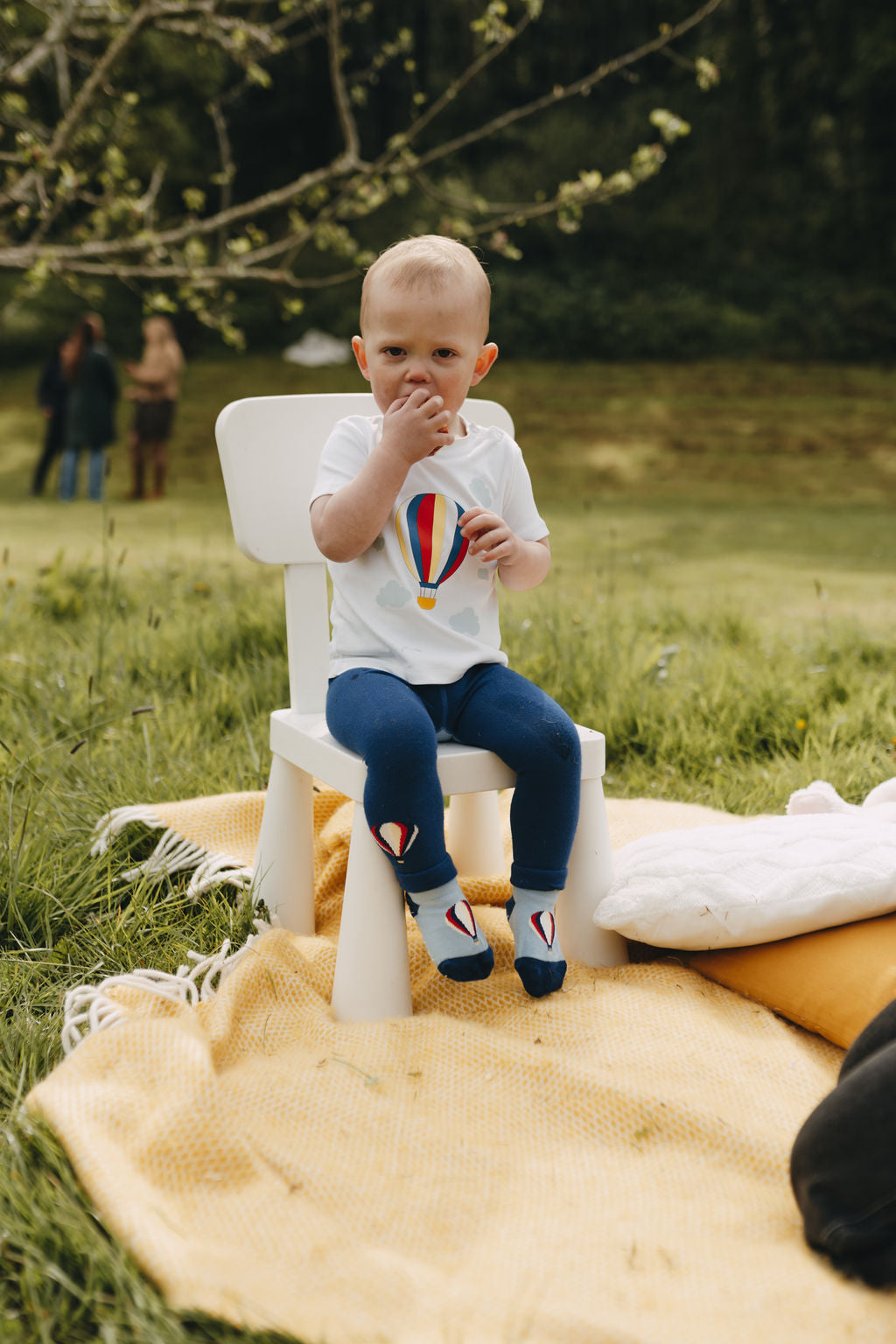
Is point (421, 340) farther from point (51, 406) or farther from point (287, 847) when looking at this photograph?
point (51, 406)

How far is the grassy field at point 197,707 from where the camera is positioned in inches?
50.0

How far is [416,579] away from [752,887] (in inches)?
27.8

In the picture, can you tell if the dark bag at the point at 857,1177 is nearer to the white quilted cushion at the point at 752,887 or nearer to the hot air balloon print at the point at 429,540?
the white quilted cushion at the point at 752,887

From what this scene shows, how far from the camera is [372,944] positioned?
1649 millimetres

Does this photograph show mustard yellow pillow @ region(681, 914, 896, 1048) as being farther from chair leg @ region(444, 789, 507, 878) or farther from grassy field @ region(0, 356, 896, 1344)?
grassy field @ region(0, 356, 896, 1344)

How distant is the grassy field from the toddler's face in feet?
2.59

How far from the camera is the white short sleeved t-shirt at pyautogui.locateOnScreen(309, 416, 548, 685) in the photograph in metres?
1.79

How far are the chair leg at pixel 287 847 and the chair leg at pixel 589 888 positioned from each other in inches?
17.8

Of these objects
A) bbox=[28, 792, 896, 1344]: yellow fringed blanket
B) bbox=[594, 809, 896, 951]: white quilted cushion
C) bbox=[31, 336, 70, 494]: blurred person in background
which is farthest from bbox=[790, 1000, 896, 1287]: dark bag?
bbox=[31, 336, 70, 494]: blurred person in background

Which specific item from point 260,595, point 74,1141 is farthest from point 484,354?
point 260,595

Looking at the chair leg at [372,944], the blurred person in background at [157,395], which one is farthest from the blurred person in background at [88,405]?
the chair leg at [372,944]

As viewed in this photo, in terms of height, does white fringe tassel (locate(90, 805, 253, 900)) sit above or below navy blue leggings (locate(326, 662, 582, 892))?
below

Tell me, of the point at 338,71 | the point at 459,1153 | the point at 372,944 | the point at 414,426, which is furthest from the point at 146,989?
the point at 338,71

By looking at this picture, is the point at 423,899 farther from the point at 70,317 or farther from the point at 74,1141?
the point at 70,317
